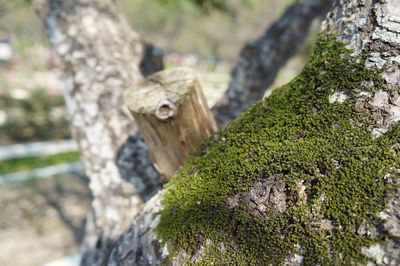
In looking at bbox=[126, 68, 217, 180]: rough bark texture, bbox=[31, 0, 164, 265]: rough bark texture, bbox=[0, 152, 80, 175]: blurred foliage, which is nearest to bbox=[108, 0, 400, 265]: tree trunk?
bbox=[126, 68, 217, 180]: rough bark texture

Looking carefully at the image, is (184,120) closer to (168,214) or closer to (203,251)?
(168,214)

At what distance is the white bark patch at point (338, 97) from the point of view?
0.99m

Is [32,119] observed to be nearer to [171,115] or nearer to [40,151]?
[40,151]

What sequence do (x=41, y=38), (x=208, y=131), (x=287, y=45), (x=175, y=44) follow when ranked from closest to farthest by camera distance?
(x=208, y=131), (x=287, y=45), (x=41, y=38), (x=175, y=44)

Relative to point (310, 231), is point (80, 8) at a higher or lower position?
higher

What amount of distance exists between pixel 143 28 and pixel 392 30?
27119 millimetres

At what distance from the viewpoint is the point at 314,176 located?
3.05 ft

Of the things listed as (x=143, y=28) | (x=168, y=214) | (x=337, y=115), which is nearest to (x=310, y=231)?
(x=337, y=115)

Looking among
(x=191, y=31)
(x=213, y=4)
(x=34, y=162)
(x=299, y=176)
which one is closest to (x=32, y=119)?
(x=34, y=162)

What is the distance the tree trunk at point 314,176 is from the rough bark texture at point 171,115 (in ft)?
0.74

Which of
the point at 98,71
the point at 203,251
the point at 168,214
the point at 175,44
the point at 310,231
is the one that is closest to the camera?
the point at 310,231

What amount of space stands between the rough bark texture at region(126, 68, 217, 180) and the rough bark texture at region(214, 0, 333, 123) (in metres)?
1.56

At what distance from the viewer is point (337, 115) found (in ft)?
3.22

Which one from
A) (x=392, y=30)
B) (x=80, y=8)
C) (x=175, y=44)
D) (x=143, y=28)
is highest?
(x=80, y=8)
